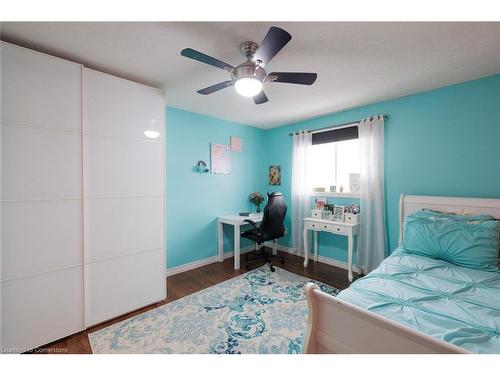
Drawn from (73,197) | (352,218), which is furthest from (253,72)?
(352,218)

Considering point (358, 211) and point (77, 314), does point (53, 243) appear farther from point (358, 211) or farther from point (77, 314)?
point (358, 211)

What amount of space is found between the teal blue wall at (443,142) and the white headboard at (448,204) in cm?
13

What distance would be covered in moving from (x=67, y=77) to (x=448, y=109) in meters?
3.83

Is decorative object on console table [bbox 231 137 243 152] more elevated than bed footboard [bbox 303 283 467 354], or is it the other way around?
decorative object on console table [bbox 231 137 243 152]

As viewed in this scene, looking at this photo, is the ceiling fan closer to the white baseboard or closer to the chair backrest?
the chair backrest

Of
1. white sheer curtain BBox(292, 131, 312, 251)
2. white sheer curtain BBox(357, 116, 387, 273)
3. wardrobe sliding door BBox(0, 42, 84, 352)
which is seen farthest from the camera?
white sheer curtain BBox(292, 131, 312, 251)

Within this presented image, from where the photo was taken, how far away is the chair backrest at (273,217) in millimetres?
3139

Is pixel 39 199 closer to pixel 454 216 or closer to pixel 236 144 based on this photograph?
pixel 236 144

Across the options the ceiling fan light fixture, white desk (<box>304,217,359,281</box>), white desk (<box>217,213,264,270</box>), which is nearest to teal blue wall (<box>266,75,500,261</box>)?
white desk (<box>304,217,359,281</box>)

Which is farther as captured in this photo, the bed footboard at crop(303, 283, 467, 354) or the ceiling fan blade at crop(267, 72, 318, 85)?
the ceiling fan blade at crop(267, 72, 318, 85)

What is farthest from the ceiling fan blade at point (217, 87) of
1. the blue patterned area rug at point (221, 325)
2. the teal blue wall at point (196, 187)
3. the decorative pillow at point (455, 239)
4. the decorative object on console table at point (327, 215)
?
the decorative object on console table at point (327, 215)

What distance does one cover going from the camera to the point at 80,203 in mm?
1881

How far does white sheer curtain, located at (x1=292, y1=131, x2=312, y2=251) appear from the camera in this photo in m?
3.70

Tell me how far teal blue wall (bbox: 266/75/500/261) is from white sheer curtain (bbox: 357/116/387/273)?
0.36ft
